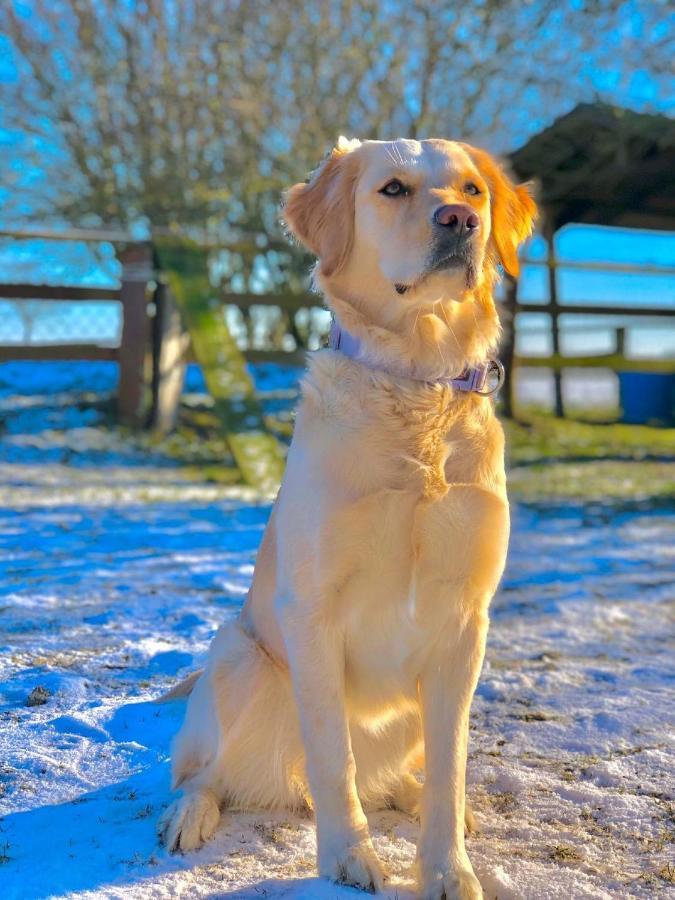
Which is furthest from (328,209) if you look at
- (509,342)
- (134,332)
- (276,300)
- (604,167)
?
(604,167)

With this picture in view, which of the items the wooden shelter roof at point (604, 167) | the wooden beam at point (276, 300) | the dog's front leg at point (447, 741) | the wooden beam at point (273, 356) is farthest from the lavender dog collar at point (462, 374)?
the wooden shelter roof at point (604, 167)

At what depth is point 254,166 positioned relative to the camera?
10.9 metres

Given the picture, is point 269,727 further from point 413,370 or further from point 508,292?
point 508,292

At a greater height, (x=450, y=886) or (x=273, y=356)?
(x=273, y=356)

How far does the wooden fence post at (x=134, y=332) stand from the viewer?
7.64m

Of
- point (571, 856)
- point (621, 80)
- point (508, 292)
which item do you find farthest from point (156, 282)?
point (571, 856)

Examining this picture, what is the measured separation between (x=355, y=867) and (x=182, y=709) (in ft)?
3.46

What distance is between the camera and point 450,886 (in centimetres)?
176

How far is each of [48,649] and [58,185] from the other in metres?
10.1

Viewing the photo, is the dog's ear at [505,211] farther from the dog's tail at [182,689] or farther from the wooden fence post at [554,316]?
the wooden fence post at [554,316]

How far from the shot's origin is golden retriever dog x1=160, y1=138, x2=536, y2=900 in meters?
1.83

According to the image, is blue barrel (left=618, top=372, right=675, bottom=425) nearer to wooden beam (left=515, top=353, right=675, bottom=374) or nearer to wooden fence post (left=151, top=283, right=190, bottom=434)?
wooden beam (left=515, top=353, right=675, bottom=374)

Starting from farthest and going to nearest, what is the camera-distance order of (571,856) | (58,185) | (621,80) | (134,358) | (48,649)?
(58,185) → (621,80) → (134,358) → (48,649) → (571,856)

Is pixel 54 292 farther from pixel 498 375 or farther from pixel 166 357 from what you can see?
pixel 498 375
